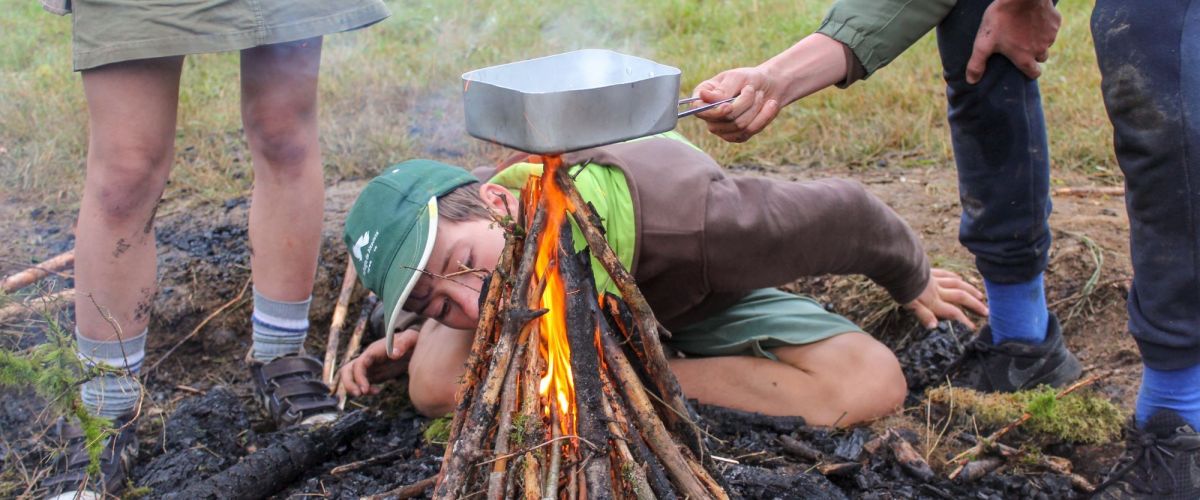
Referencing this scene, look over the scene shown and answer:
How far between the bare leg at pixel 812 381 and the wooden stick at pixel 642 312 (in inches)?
44.6

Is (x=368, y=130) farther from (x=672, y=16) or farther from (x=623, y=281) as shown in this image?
(x=623, y=281)

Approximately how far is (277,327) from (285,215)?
16.0 inches

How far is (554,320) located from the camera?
1938 mm

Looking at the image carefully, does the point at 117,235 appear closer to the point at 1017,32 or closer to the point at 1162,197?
the point at 1017,32

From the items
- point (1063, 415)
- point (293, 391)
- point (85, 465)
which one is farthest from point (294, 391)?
point (1063, 415)

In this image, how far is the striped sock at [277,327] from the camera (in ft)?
10.6

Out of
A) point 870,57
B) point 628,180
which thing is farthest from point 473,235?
point 870,57

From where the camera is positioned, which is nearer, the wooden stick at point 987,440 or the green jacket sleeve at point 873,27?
the green jacket sleeve at point 873,27

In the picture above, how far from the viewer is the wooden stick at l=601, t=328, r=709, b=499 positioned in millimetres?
1938

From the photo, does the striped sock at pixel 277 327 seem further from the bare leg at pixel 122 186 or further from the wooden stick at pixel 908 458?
the wooden stick at pixel 908 458

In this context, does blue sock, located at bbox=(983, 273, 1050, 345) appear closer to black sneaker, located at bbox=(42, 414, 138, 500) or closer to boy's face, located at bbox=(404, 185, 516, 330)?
boy's face, located at bbox=(404, 185, 516, 330)

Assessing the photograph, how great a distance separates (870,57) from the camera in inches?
91.4

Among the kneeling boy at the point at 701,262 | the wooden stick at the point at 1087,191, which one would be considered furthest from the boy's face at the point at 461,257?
the wooden stick at the point at 1087,191

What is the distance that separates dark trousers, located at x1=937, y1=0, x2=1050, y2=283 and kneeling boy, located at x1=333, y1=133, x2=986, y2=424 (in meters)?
0.32
